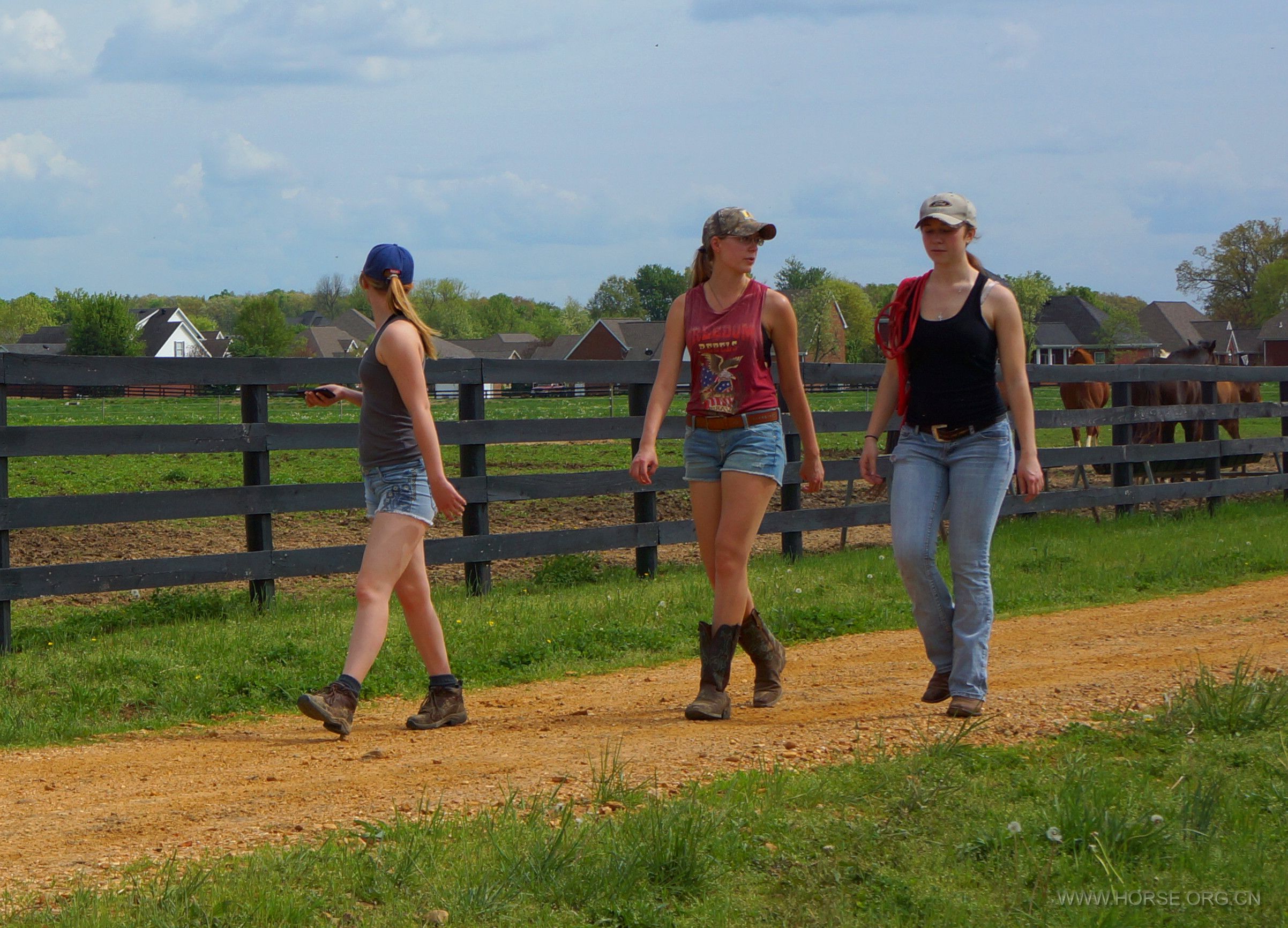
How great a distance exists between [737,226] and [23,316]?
429ft

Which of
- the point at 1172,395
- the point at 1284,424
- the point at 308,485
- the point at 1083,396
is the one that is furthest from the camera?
the point at 1083,396

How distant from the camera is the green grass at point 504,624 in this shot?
5.84m

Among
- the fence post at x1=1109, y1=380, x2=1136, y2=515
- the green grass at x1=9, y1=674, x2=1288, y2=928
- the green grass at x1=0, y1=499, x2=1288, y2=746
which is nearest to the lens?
the green grass at x1=9, y1=674, x2=1288, y2=928

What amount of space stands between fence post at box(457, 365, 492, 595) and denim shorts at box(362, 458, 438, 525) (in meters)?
2.91

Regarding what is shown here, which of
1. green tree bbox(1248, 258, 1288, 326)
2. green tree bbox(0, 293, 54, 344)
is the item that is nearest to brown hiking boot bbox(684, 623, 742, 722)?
green tree bbox(1248, 258, 1288, 326)

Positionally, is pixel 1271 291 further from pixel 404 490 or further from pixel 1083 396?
pixel 404 490

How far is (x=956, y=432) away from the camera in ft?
16.0

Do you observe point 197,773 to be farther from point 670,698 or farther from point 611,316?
point 611,316

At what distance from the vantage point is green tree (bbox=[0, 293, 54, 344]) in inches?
4648

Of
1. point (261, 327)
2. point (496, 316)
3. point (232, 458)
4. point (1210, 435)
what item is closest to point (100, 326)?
point (261, 327)

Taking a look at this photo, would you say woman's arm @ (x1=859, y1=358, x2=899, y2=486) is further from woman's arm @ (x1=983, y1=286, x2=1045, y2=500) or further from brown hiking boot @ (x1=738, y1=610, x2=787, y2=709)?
brown hiking boot @ (x1=738, y1=610, x2=787, y2=709)

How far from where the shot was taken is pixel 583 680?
6348 millimetres

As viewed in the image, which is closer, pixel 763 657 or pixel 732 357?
pixel 732 357

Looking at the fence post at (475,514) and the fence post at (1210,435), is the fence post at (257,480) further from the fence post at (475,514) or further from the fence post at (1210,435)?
the fence post at (1210,435)
